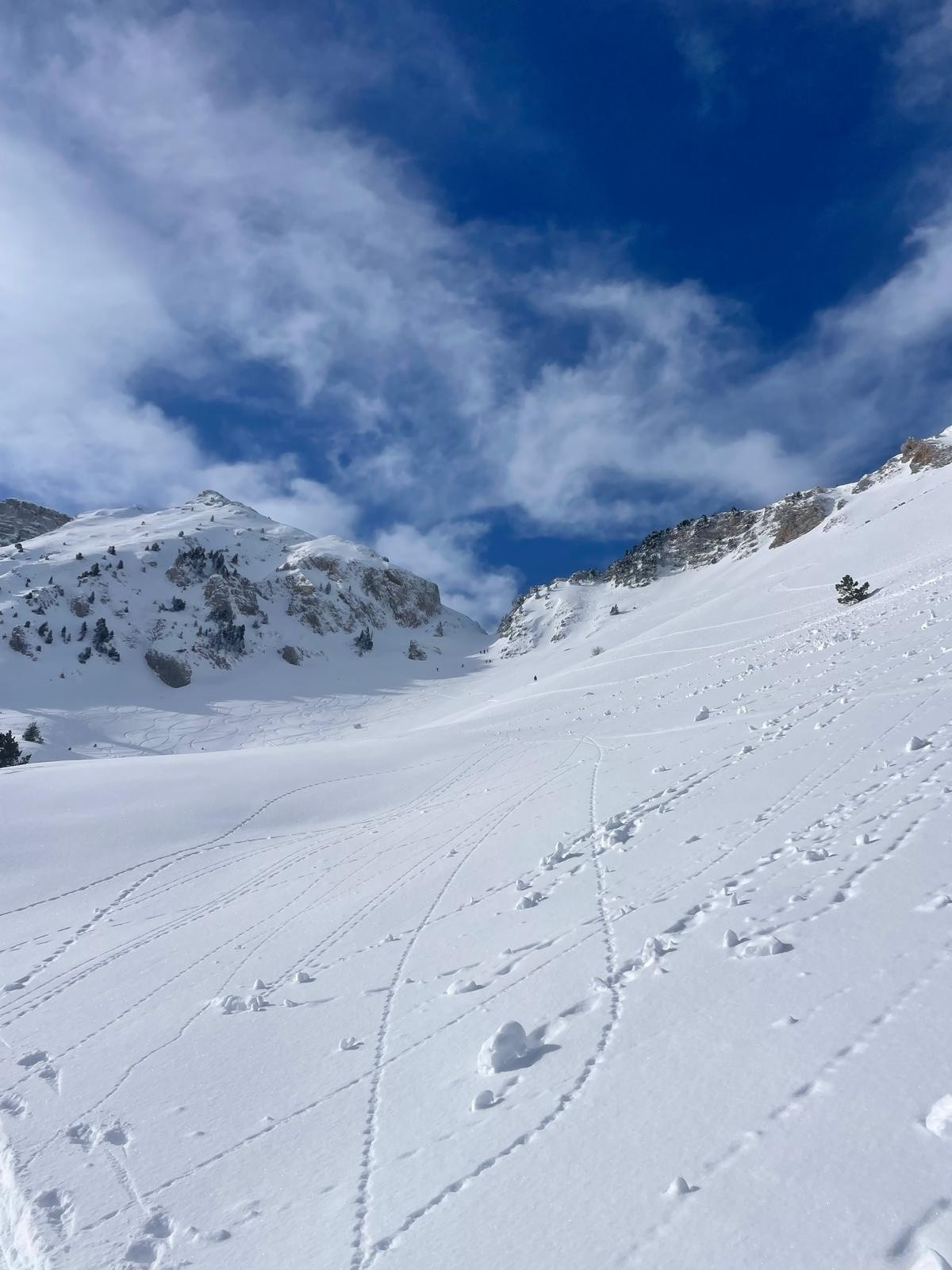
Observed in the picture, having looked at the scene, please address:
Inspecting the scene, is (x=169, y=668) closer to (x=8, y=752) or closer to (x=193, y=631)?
(x=193, y=631)

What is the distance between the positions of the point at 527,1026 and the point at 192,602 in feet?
258

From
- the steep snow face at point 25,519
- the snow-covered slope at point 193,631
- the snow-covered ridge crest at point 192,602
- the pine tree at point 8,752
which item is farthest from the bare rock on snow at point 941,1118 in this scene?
the steep snow face at point 25,519

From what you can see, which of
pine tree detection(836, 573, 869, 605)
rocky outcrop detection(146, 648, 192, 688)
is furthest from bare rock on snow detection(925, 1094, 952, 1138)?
rocky outcrop detection(146, 648, 192, 688)

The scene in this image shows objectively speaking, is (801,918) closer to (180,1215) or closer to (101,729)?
(180,1215)

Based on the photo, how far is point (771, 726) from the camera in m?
10.5

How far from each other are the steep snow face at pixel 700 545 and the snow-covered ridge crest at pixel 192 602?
11.6 metres

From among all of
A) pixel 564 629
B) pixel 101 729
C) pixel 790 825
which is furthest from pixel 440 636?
pixel 790 825

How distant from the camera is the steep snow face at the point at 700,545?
2869 inches

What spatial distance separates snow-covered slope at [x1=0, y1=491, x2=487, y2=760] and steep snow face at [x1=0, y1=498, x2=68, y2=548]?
496 inches

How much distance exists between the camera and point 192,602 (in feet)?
248

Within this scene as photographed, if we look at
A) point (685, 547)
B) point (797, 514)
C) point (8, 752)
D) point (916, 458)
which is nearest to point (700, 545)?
point (685, 547)

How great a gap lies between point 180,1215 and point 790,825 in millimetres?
5341

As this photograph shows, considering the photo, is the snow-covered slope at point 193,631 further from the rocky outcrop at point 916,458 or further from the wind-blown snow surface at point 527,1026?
the rocky outcrop at point 916,458

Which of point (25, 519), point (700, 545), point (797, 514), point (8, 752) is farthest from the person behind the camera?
point (25, 519)
